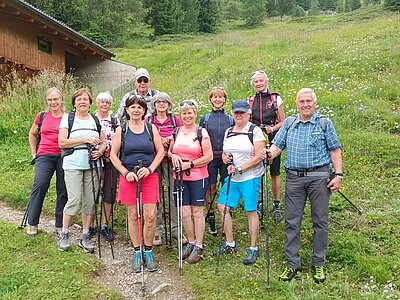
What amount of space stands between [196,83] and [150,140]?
11029mm

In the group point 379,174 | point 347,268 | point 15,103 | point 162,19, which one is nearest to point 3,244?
point 347,268

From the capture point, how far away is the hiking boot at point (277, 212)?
21.9 feet

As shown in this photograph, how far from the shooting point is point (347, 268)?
16.6 ft

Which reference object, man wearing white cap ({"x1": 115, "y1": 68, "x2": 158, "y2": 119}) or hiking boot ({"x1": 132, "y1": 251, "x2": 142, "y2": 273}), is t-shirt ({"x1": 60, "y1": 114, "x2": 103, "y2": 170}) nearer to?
man wearing white cap ({"x1": 115, "y1": 68, "x2": 158, "y2": 119})

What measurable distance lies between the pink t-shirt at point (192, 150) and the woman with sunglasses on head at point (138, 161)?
29 centimetres

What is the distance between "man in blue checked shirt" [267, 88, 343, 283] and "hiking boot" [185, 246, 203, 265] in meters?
1.17

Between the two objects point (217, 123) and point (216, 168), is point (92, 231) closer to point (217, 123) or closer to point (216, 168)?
point (216, 168)

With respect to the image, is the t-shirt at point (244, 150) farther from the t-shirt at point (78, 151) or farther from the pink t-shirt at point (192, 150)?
the t-shirt at point (78, 151)

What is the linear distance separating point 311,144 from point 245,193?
1110mm

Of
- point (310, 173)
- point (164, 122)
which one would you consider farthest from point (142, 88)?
point (310, 173)

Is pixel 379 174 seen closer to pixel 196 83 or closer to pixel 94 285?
pixel 94 285

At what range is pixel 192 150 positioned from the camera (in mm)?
5473

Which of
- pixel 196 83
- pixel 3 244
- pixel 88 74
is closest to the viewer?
pixel 3 244

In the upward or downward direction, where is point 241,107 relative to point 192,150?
upward
